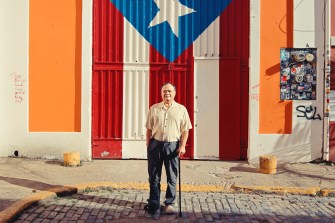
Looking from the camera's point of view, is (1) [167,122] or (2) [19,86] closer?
(1) [167,122]

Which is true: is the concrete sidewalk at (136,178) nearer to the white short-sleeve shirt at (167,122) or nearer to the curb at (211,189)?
the curb at (211,189)

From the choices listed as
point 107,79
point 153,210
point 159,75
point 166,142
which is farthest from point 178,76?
point 153,210

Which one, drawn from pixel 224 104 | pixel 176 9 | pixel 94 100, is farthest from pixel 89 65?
pixel 224 104

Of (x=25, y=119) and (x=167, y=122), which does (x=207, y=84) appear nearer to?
(x=167, y=122)

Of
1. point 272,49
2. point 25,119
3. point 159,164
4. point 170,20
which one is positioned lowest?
point 159,164

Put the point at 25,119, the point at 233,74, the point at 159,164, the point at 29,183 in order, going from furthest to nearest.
Answer: 1. the point at 233,74
2. the point at 25,119
3. the point at 29,183
4. the point at 159,164

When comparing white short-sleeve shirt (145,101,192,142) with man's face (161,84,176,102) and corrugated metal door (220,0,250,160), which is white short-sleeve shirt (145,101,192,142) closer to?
man's face (161,84,176,102)

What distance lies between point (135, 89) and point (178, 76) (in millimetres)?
1037

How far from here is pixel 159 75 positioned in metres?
9.38

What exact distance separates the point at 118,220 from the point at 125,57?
4.69m

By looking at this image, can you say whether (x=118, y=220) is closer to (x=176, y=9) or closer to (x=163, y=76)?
(x=163, y=76)

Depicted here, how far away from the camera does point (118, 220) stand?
5523 millimetres

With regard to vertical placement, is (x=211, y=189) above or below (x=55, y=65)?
below

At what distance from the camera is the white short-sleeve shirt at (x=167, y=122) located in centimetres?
577
